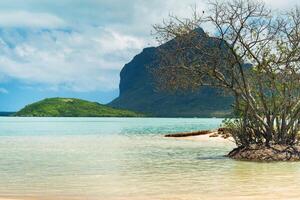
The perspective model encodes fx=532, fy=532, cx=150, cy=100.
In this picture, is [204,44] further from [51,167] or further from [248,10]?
[51,167]

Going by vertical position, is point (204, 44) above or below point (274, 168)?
above

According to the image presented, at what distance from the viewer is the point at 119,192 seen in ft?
63.3

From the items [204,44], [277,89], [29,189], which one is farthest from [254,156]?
[29,189]

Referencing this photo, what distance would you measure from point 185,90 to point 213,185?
44.4ft

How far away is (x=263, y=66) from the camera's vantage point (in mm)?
32281

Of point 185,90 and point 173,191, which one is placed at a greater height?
point 185,90

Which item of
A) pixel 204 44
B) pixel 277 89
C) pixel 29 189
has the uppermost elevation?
pixel 204 44

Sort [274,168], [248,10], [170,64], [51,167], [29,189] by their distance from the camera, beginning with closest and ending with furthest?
[29,189] < [274,168] < [51,167] < [248,10] < [170,64]

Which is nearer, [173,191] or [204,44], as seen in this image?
[173,191]

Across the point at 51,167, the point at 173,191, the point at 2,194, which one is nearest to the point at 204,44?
the point at 51,167

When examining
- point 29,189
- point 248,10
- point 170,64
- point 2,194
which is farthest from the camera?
point 170,64

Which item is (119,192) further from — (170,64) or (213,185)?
(170,64)

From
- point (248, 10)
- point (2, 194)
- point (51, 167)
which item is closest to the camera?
point (2, 194)

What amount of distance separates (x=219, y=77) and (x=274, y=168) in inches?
305
